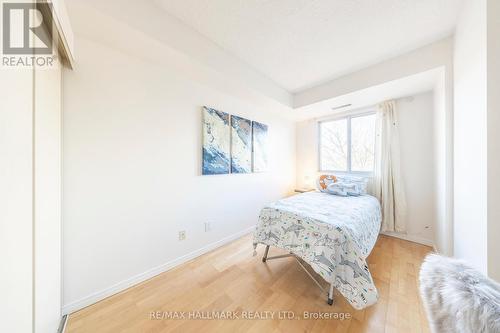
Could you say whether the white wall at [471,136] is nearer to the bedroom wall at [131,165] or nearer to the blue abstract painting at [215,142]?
the bedroom wall at [131,165]

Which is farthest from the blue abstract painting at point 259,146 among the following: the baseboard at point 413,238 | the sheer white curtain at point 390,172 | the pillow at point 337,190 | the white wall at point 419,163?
the baseboard at point 413,238

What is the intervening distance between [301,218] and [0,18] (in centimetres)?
204

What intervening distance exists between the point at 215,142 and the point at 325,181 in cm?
212

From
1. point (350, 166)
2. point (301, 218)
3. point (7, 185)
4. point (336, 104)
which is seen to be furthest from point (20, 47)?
point (350, 166)

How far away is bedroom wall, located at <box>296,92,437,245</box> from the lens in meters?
2.43

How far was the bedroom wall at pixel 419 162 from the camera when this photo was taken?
2.43m

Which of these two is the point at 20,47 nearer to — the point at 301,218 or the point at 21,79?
the point at 21,79

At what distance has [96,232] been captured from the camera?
→ 1.43 metres

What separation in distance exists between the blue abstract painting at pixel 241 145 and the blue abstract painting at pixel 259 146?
0.10 meters

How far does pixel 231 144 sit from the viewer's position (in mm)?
2492

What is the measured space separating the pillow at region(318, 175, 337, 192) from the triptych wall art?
1098mm

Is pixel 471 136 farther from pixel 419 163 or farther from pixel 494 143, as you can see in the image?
pixel 419 163

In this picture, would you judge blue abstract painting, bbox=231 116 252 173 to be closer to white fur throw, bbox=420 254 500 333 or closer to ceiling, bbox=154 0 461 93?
ceiling, bbox=154 0 461 93

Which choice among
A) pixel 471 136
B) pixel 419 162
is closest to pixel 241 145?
pixel 471 136
